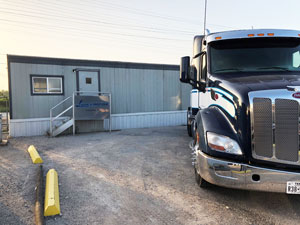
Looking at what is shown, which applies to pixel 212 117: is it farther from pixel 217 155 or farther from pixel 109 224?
pixel 109 224

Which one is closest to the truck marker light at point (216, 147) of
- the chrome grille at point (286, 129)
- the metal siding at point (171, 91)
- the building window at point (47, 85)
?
the chrome grille at point (286, 129)

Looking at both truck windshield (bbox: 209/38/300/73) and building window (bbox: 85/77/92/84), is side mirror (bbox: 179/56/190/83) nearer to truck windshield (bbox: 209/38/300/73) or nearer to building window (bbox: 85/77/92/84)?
truck windshield (bbox: 209/38/300/73)

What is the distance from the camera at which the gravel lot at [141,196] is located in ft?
8.77

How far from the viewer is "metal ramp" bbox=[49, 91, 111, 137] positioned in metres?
8.76

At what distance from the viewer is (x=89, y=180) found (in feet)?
12.8

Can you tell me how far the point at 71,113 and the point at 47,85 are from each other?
1.57 metres

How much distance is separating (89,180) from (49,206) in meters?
1.22

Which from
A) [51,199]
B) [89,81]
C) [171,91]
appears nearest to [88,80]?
[89,81]

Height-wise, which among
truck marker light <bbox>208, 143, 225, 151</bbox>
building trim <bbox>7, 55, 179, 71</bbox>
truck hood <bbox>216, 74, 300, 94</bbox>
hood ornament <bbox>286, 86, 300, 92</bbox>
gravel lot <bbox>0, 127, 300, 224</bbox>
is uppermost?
building trim <bbox>7, 55, 179, 71</bbox>

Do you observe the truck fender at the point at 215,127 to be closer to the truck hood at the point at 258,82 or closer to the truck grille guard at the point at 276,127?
the truck grille guard at the point at 276,127

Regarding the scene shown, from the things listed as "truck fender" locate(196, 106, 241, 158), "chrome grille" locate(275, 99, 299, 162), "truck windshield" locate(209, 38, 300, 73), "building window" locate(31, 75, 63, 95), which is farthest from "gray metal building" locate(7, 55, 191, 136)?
"chrome grille" locate(275, 99, 299, 162)

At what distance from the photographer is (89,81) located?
9.75 m

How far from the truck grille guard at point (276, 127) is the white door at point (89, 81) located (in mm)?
8344

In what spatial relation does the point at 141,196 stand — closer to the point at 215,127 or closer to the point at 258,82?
the point at 215,127
